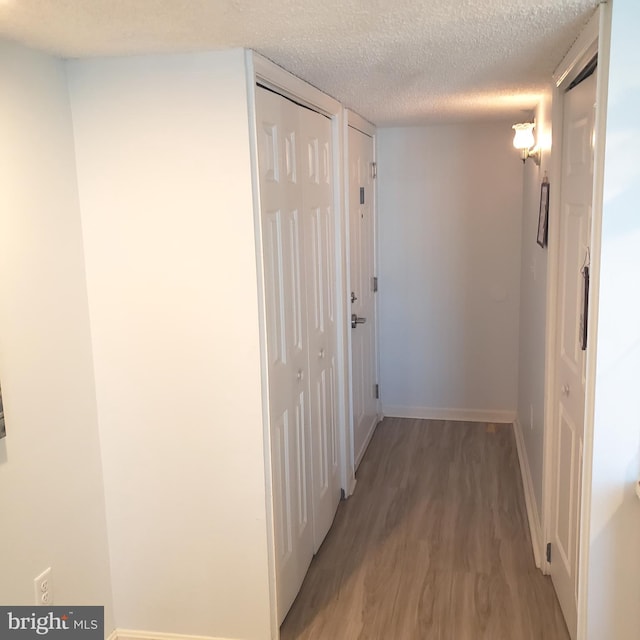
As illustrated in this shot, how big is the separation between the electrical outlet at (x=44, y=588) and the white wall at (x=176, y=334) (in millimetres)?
349

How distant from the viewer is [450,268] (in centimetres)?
464

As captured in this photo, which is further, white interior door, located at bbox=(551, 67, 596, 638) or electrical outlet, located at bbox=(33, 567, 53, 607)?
white interior door, located at bbox=(551, 67, 596, 638)

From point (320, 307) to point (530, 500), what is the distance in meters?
1.49

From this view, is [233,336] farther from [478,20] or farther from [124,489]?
[478,20]

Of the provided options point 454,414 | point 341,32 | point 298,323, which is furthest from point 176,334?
point 454,414

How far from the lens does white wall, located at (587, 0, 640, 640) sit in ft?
5.69

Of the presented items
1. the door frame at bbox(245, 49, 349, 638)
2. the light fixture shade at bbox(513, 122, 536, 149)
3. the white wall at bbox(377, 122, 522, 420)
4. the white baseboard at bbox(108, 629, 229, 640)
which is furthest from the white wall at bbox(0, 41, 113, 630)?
the white wall at bbox(377, 122, 522, 420)

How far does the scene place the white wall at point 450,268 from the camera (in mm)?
4480

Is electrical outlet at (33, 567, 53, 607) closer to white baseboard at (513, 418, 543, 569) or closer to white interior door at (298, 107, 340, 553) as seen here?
white interior door at (298, 107, 340, 553)

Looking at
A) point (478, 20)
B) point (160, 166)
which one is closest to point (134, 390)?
point (160, 166)

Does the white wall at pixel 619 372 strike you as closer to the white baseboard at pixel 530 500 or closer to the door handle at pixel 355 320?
the white baseboard at pixel 530 500

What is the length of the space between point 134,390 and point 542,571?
188cm

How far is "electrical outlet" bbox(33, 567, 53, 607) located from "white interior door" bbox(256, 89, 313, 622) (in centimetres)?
76

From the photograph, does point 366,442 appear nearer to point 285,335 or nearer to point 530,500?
point 530,500
